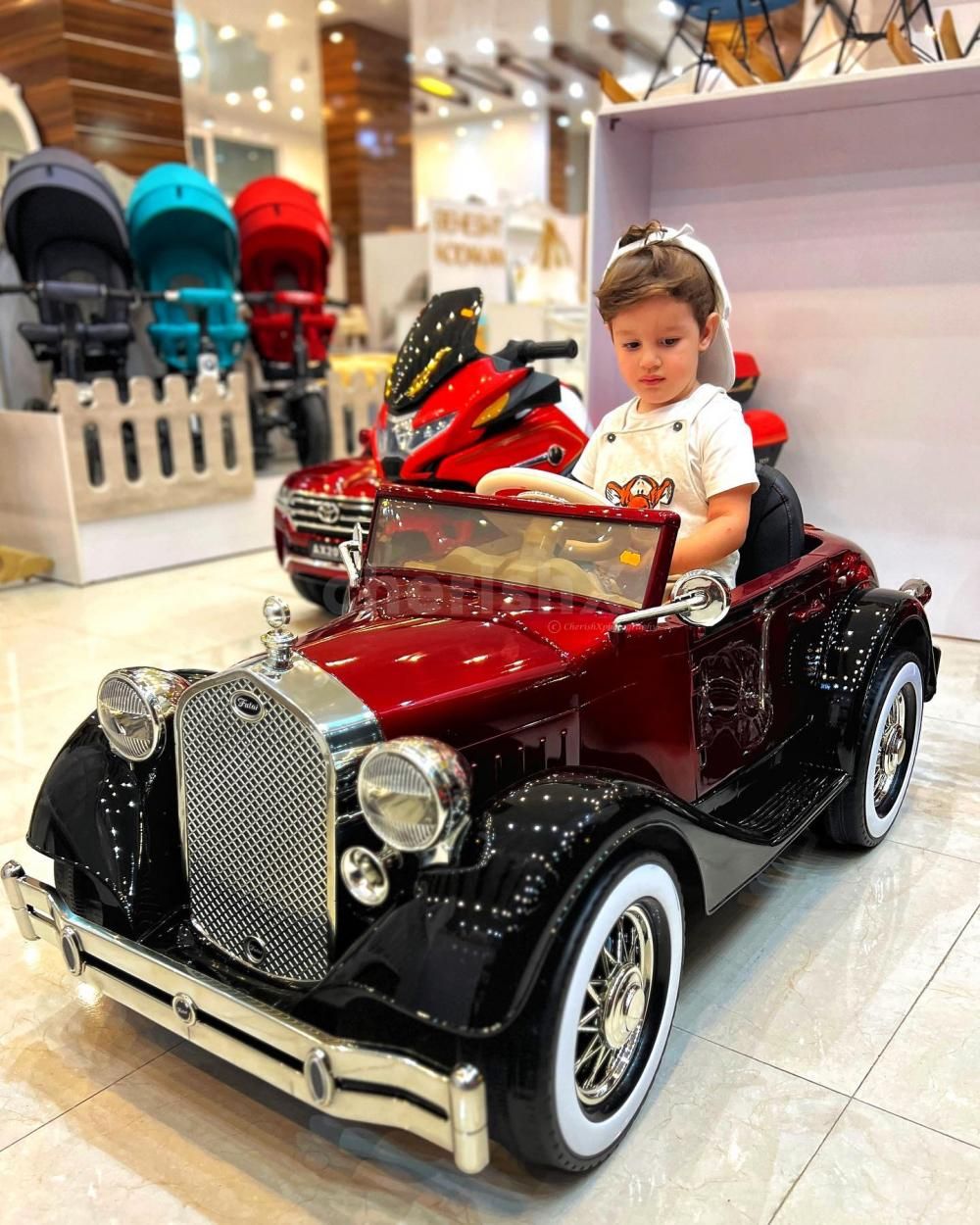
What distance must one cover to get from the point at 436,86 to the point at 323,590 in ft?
39.5

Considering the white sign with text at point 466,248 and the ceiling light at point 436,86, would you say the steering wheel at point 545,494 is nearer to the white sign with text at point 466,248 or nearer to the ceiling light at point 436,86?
the white sign with text at point 466,248

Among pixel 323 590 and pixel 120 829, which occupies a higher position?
pixel 120 829

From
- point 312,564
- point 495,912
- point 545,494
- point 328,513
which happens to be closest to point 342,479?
point 328,513

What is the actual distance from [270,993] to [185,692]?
0.50 meters

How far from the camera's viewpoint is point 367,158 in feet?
38.9

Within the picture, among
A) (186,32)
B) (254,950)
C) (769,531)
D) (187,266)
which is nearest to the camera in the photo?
(254,950)

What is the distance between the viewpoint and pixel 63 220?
216 inches

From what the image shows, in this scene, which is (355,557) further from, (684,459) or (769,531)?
(769,531)

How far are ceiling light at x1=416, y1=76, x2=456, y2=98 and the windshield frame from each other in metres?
13.5

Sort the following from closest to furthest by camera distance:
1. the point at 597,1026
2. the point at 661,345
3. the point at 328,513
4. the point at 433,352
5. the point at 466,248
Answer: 1. the point at 597,1026
2. the point at 661,345
3. the point at 433,352
4. the point at 328,513
5. the point at 466,248

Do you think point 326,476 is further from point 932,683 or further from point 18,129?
point 18,129

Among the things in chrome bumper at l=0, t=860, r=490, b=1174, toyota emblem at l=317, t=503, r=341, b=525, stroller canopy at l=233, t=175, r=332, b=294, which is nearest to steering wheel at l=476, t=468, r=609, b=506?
chrome bumper at l=0, t=860, r=490, b=1174

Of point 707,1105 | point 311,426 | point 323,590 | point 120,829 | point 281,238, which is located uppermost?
point 281,238

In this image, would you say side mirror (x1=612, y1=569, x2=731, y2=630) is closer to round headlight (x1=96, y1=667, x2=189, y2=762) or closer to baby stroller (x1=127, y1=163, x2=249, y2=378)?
round headlight (x1=96, y1=667, x2=189, y2=762)
